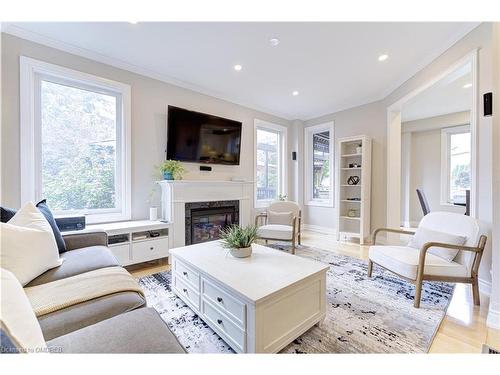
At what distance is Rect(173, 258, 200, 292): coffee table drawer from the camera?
5.71ft

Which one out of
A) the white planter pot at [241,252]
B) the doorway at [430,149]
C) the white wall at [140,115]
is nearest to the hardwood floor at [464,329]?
the white planter pot at [241,252]

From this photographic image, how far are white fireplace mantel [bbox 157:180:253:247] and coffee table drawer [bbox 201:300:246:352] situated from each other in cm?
159

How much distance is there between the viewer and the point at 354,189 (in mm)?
4516

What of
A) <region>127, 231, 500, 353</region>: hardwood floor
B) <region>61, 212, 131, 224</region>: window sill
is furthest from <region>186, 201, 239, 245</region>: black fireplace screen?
<region>127, 231, 500, 353</region>: hardwood floor

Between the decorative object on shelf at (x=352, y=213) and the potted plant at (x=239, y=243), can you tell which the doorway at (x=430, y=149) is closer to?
the decorative object on shelf at (x=352, y=213)

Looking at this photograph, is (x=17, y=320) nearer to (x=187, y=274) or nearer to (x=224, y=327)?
(x=224, y=327)

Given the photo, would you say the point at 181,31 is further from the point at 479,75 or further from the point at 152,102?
the point at 479,75

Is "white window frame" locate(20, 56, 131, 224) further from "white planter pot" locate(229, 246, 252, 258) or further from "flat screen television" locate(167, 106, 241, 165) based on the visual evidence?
"white planter pot" locate(229, 246, 252, 258)

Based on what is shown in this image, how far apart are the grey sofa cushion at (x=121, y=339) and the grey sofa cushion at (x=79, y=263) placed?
27.4 inches

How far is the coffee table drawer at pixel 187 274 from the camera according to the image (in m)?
1.74
